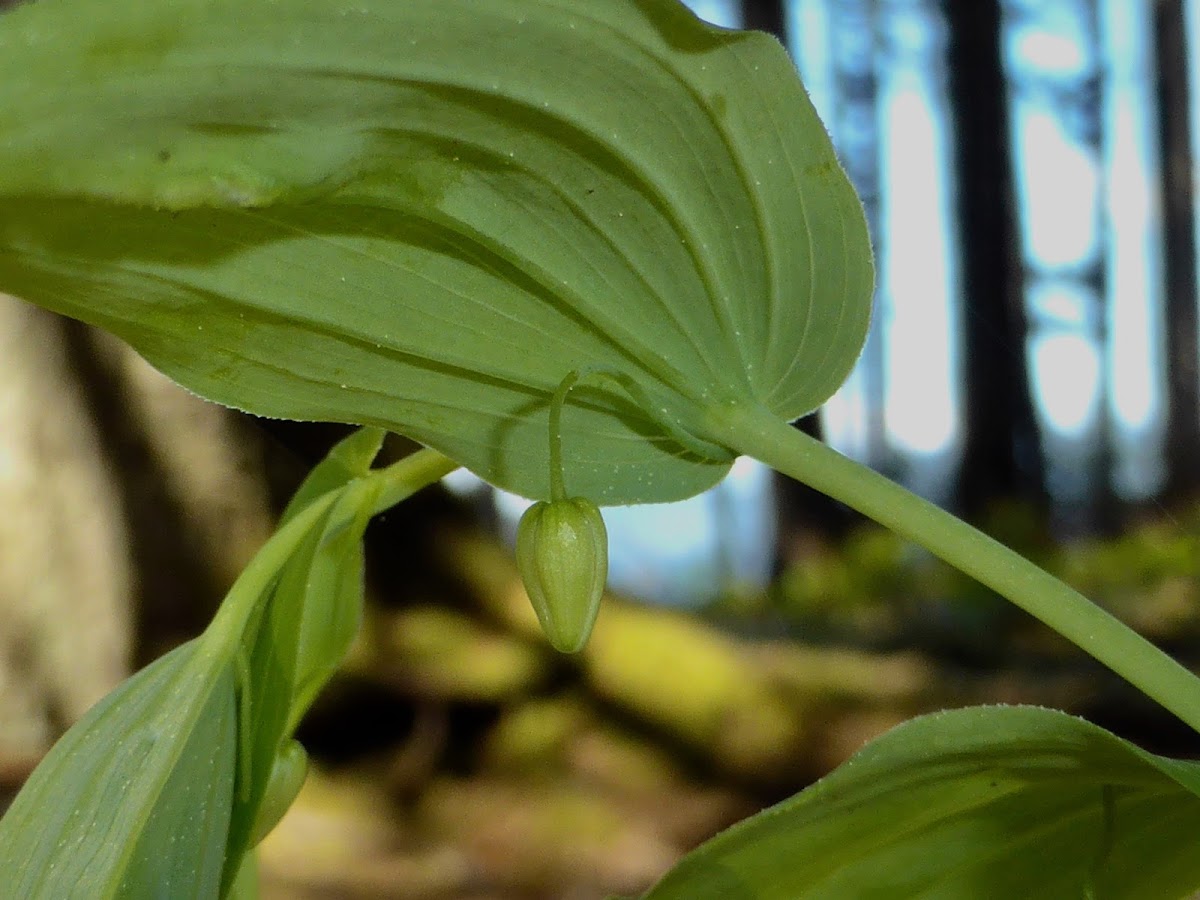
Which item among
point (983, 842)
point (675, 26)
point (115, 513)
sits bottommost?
point (983, 842)

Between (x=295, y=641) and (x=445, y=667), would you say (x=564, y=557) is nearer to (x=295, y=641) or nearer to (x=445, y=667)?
(x=295, y=641)

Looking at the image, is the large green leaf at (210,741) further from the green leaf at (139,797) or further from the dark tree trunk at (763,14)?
the dark tree trunk at (763,14)

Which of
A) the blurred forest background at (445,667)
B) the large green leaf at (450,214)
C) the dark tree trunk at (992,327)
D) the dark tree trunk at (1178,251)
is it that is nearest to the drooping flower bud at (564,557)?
the large green leaf at (450,214)

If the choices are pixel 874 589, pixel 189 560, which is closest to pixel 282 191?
pixel 189 560

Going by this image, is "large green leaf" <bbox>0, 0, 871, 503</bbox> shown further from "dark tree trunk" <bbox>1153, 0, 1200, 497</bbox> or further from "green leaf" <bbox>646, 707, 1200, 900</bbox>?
"dark tree trunk" <bbox>1153, 0, 1200, 497</bbox>

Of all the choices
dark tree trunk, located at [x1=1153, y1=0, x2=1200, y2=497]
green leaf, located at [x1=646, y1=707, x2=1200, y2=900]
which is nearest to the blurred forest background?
green leaf, located at [x1=646, y1=707, x2=1200, y2=900]

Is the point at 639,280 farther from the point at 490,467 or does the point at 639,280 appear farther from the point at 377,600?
the point at 377,600
